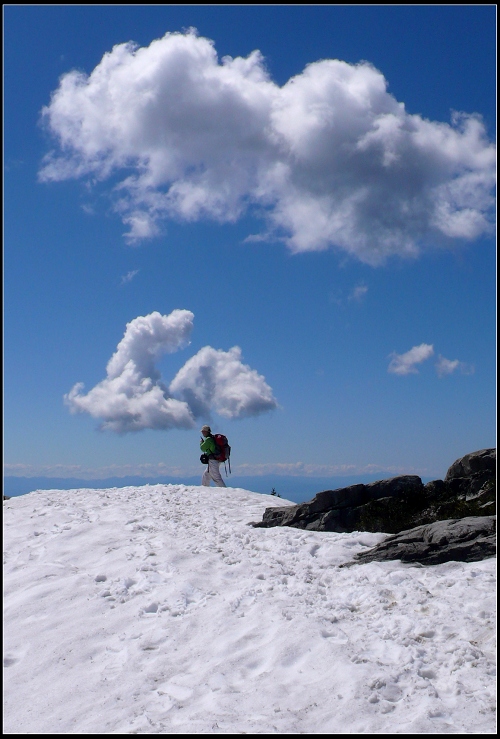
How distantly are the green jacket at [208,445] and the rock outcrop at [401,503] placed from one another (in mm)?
6685

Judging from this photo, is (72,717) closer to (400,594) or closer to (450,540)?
(400,594)

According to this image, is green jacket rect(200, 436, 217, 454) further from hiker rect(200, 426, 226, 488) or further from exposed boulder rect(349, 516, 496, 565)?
exposed boulder rect(349, 516, 496, 565)

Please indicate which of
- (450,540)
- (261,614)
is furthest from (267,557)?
(450,540)

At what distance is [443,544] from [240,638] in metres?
5.19

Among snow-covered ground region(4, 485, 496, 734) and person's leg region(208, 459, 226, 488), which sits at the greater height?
person's leg region(208, 459, 226, 488)

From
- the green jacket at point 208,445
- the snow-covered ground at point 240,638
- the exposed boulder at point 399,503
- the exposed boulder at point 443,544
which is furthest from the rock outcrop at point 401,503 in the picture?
the green jacket at point 208,445

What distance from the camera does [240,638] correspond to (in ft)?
29.7

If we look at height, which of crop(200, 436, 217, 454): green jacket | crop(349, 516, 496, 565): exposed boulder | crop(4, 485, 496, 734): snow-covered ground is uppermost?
crop(200, 436, 217, 454): green jacket

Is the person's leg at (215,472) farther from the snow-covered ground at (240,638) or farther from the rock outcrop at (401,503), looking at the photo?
the snow-covered ground at (240,638)

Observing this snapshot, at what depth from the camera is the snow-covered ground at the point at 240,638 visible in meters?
7.36

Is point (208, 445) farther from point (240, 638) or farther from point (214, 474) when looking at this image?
point (240, 638)

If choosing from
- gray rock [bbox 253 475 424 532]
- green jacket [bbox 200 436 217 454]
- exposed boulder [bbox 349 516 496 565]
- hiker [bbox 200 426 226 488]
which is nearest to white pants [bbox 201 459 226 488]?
hiker [bbox 200 426 226 488]

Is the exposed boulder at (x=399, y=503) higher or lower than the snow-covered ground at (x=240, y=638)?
higher

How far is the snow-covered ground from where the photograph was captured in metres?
7.36
